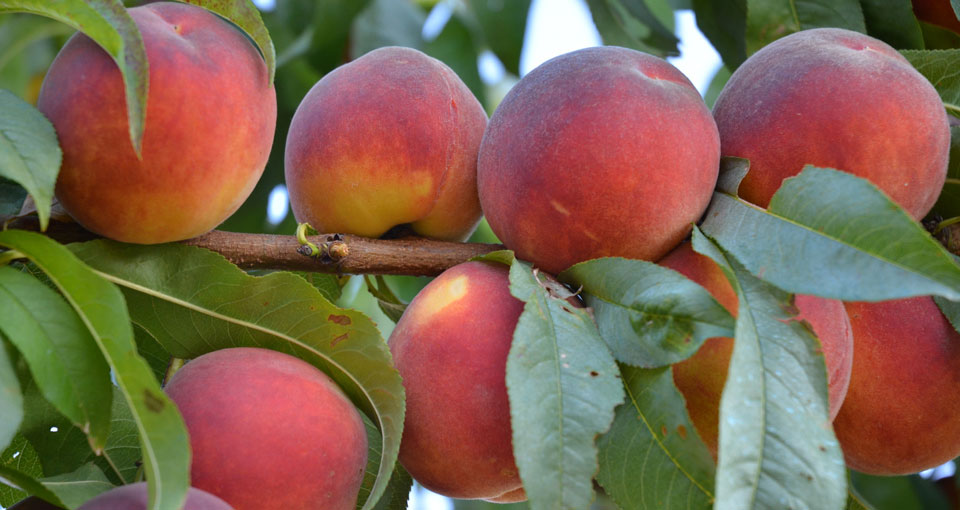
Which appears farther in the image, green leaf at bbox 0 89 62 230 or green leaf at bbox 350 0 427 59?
green leaf at bbox 350 0 427 59

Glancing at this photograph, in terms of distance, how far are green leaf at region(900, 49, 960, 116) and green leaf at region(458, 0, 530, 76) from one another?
897mm

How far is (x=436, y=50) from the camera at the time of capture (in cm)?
210

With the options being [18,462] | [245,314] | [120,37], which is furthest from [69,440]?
[120,37]

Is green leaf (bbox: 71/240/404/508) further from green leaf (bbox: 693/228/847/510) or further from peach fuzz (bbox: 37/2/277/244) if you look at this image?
green leaf (bbox: 693/228/847/510)

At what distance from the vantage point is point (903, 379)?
1.02m

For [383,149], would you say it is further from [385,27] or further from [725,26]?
[385,27]

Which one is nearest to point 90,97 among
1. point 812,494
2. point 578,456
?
point 578,456

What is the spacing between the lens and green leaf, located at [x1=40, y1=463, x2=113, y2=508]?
2.67 ft

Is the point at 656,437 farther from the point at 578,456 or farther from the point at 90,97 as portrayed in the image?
the point at 90,97

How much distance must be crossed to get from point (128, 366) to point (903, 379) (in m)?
0.80

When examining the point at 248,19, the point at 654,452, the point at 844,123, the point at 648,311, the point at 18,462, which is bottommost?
the point at 18,462

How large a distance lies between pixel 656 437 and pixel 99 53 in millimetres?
623

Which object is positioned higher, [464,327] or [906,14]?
[906,14]

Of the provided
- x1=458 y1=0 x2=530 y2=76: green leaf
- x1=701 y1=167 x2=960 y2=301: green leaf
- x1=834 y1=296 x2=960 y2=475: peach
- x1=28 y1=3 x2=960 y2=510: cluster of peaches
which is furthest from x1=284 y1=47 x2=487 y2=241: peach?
x1=458 y1=0 x2=530 y2=76: green leaf
